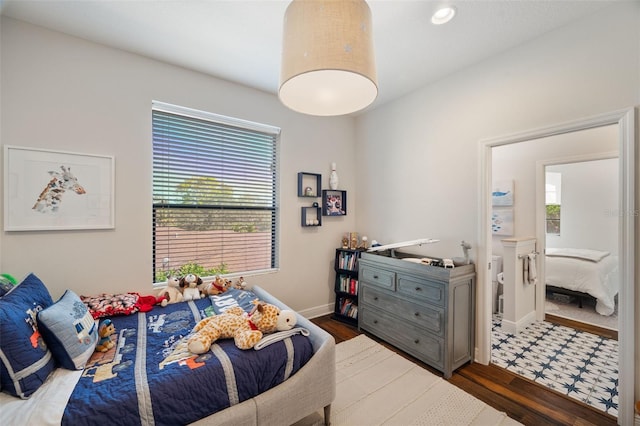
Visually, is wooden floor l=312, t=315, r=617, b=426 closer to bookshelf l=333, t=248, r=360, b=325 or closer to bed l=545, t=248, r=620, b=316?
bookshelf l=333, t=248, r=360, b=325

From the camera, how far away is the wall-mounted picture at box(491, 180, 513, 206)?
352 cm

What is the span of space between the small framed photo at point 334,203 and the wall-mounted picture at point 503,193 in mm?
2148

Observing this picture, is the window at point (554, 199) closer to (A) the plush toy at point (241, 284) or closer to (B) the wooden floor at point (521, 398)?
(B) the wooden floor at point (521, 398)

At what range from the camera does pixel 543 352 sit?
2.52m

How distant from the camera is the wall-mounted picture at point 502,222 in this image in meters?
3.50

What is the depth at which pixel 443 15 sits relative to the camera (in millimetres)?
1802

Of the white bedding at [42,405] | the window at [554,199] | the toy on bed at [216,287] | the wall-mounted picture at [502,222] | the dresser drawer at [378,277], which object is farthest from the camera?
the window at [554,199]

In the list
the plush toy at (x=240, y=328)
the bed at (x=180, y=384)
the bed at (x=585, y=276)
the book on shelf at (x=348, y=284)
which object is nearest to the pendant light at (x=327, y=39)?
the plush toy at (x=240, y=328)

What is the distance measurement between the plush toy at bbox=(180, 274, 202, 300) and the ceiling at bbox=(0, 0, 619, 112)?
6.65ft

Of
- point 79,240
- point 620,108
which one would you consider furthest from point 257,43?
point 620,108

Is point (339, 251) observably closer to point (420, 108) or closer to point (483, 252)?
point (483, 252)

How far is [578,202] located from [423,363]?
466cm

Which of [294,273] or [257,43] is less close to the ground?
[257,43]

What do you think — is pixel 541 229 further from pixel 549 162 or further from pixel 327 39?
pixel 327 39
